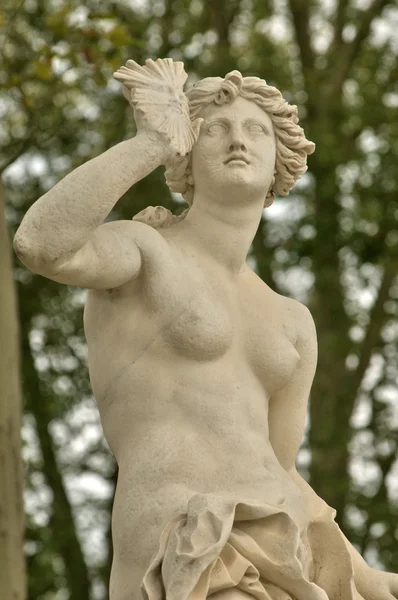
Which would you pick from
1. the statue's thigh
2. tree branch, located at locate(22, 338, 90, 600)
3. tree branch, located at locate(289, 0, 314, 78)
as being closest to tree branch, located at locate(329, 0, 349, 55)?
tree branch, located at locate(289, 0, 314, 78)

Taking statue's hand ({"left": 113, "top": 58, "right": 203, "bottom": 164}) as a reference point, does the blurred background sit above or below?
below

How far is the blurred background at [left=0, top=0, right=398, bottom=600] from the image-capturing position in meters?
16.1

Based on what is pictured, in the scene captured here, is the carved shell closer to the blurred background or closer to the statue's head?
the statue's head

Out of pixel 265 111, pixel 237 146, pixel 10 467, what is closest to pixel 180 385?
pixel 237 146

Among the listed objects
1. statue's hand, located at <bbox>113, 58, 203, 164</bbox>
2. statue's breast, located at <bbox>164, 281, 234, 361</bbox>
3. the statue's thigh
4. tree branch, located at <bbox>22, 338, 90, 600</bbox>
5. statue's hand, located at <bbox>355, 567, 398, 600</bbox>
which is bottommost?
tree branch, located at <bbox>22, 338, 90, 600</bbox>

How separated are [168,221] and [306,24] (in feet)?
37.7

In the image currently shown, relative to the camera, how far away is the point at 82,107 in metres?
17.2

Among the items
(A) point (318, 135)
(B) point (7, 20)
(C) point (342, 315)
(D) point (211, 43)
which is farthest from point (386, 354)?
(B) point (7, 20)

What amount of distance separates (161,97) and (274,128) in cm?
61

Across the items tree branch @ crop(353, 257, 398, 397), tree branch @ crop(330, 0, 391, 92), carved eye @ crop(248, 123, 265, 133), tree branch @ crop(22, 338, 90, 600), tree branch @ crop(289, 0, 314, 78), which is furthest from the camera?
tree branch @ crop(289, 0, 314, 78)

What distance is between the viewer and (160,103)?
21.3 ft

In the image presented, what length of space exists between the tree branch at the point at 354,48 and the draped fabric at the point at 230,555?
38.3 ft

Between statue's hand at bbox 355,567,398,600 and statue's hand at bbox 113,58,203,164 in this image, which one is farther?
statue's hand at bbox 355,567,398,600

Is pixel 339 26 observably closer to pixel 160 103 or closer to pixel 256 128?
pixel 256 128
